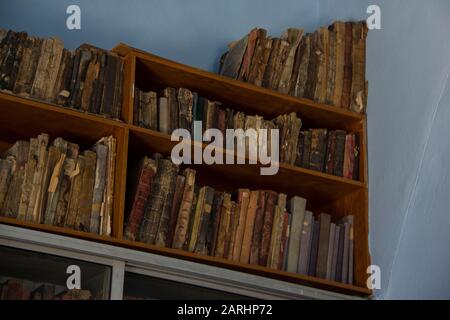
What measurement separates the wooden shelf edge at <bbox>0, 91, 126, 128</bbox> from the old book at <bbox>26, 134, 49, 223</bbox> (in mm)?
95

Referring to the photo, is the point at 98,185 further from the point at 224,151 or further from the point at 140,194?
the point at 224,151

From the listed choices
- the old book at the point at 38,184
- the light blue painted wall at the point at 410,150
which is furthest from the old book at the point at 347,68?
the old book at the point at 38,184

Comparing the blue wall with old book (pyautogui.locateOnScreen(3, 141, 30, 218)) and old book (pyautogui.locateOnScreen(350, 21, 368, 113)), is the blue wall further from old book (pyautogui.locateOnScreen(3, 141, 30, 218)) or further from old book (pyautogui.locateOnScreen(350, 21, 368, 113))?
old book (pyautogui.locateOnScreen(3, 141, 30, 218))

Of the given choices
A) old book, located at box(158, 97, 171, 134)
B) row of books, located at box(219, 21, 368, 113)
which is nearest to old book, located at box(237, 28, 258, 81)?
row of books, located at box(219, 21, 368, 113)

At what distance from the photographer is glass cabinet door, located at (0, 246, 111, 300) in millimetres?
2643

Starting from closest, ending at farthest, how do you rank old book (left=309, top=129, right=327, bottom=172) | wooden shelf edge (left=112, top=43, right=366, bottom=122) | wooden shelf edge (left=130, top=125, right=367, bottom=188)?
wooden shelf edge (left=130, top=125, right=367, bottom=188), wooden shelf edge (left=112, top=43, right=366, bottom=122), old book (left=309, top=129, right=327, bottom=172)

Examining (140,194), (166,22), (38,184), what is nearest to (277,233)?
(140,194)

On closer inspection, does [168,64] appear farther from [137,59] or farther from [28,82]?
[28,82]

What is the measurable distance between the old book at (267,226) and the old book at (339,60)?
1.53 feet

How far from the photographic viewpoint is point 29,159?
2.78 metres

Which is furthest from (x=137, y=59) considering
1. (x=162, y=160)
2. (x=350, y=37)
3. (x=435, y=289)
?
(x=435, y=289)

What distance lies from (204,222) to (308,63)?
76cm

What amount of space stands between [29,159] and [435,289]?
1.37m

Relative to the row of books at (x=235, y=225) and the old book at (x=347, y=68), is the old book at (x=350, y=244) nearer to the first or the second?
the row of books at (x=235, y=225)
